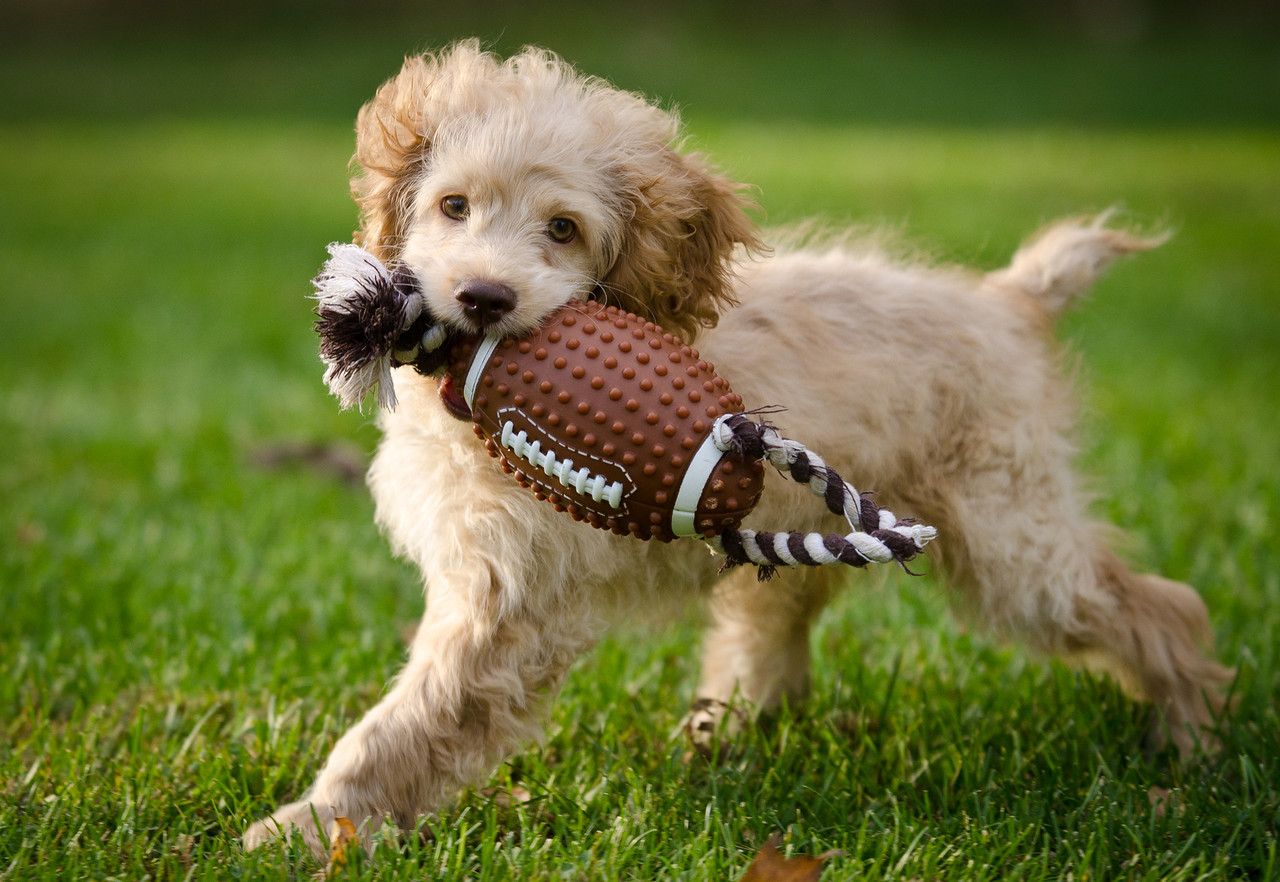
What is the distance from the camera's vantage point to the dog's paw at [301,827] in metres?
2.48

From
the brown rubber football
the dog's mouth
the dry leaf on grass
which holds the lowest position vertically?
the dry leaf on grass

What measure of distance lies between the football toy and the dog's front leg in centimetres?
42

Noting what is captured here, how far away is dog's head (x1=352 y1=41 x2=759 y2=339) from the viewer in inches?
94.6

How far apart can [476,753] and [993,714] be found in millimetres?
1563

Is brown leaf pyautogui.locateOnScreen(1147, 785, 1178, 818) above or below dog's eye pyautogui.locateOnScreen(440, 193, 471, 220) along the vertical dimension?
below

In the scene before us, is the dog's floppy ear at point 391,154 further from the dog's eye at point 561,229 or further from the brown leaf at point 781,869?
the brown leaf at point 781,869

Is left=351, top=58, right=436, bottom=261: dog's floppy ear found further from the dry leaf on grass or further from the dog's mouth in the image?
the dry leaf on grass

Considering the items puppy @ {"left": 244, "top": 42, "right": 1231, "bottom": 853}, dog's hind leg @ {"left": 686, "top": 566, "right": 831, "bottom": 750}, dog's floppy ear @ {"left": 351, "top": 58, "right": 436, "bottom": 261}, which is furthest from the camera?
dog's hind leg @ {"left": 686, "top": 566, "right": 831, "bottom": 750}

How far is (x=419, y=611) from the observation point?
13.4 ft

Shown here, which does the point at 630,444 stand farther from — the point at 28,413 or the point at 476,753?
the point at 28,413

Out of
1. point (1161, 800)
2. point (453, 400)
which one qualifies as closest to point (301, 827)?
point (453, 400)

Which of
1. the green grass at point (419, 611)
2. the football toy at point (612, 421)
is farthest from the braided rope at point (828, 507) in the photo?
the green grass at point (419, 611)

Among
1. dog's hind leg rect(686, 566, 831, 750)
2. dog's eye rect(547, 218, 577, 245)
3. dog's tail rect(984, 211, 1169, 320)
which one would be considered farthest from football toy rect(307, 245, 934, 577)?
dog's tail rect(984, 211, 1169, 320)

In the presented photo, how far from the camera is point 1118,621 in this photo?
129 inches
